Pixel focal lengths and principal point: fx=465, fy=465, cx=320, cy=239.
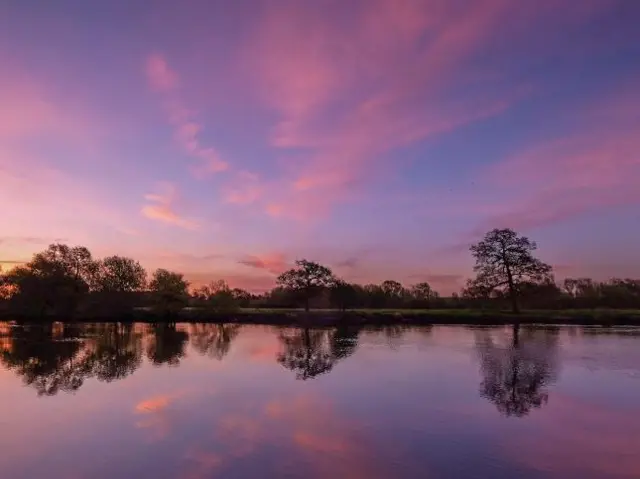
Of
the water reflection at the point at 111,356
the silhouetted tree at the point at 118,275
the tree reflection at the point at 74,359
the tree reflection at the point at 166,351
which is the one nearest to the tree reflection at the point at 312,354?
the water reflection at the point at 111,356

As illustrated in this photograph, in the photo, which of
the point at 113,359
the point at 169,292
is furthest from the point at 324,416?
the point at 169,292

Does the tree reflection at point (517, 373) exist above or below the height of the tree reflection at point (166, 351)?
below

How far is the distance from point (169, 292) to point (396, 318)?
4299 centimetres

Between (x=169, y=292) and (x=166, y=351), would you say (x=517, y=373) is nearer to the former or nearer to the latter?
(x=166, y=351)

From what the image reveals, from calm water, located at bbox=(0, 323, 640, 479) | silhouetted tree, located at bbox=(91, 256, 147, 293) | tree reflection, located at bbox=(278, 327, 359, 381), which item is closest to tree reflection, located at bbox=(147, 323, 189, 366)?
calm water, located at bbox=(0, 323, 640, 479)

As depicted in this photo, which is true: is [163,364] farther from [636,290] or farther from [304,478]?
[636,290]

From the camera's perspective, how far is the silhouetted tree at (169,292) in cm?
8754

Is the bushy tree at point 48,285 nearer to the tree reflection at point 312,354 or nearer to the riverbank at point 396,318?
the riverbank at point 396,318

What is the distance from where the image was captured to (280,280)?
316 feet

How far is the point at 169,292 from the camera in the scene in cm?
8838

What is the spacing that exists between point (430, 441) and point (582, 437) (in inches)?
193

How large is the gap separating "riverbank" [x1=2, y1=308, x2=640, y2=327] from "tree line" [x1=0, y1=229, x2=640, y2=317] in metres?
2.07

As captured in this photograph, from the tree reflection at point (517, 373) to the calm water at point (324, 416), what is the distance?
0.11 meters

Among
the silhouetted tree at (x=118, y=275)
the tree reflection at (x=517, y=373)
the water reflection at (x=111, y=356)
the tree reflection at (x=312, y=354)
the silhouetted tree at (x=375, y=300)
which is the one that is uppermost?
the silhouetted tree at (x=118, y=275)
